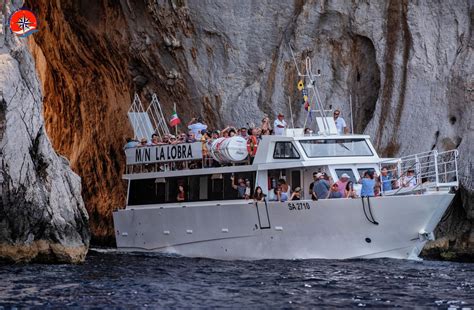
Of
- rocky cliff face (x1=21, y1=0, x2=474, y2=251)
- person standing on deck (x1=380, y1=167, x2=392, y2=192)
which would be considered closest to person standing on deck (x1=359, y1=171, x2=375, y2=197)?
person standing on deck (x1=380, y1=167, x2=392, y2=192)

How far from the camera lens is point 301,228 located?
93.4 ft

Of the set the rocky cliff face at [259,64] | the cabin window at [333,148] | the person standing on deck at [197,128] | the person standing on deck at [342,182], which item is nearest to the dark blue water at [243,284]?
the person standing on deck at [342,182]

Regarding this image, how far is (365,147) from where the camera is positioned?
2994 cm

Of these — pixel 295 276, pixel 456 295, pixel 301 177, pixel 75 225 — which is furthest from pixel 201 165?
pixel 456 295

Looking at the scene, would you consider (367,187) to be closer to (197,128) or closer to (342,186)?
(342,186)

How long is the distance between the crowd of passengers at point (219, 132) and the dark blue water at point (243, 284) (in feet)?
14.3

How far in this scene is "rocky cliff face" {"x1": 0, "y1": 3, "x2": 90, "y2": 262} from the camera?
25812 mm

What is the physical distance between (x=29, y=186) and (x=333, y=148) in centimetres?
841

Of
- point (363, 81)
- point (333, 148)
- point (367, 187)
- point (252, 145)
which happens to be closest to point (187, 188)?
point (252, 145)

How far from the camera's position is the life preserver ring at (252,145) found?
3044 cm

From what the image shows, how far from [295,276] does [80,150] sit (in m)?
19.7

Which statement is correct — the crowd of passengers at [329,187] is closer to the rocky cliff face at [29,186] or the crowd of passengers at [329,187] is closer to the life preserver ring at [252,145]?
the life preserver ring at [252,145]

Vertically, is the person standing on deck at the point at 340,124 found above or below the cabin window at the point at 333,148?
above

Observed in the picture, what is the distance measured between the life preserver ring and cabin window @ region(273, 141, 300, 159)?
81 cm
